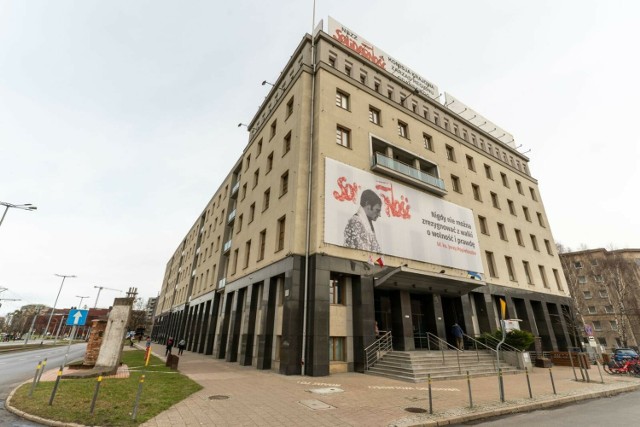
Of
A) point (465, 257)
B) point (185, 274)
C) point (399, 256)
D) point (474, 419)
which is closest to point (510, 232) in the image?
point (465, 257)

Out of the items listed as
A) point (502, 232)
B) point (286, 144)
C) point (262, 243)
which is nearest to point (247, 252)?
point (262, 243)

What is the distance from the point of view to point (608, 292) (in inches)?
1976

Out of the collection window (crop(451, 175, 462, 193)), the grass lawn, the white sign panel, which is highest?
the white sign panel

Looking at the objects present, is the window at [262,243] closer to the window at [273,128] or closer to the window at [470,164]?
the window at [273,128]

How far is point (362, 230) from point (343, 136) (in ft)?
25.2

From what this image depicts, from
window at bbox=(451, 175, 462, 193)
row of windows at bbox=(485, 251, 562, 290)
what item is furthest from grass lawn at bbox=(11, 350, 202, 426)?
row of windows at bbox=(485, 251, 562, 290)

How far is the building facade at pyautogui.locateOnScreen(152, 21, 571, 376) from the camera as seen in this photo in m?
18.2

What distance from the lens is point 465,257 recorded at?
25.7 metres

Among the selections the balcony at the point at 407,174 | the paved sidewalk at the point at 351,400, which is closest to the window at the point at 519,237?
the balcony at the point at 407,174

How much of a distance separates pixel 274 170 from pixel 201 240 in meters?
31.1

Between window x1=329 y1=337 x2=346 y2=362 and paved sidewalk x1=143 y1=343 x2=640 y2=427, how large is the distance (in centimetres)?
196

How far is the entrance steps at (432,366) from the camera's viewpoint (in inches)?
578

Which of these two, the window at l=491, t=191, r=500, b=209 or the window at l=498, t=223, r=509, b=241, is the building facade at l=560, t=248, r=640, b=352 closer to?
the window at l=498, t=223, r=509, b=241

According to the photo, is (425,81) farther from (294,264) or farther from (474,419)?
(474,419)
